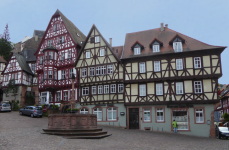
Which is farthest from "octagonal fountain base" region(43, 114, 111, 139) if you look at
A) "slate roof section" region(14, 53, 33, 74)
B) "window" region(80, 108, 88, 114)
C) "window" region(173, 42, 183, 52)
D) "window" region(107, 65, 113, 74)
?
"slate roof section" region(14, 53, 33, 74)

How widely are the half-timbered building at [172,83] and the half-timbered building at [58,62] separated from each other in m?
10.1

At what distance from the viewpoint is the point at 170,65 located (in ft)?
93.0

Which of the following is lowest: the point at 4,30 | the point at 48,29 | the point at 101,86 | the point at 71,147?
the point at 71,147

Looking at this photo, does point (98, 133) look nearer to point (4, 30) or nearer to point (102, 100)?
point (102, 100)

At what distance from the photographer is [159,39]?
31281 mm

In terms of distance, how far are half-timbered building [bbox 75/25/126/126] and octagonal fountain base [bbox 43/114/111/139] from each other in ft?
33.7

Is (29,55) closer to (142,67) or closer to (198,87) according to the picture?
(142,67)

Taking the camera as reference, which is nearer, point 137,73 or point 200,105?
Answer: point 200,105

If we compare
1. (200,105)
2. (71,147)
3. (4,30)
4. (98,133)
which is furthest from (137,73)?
(4,30)

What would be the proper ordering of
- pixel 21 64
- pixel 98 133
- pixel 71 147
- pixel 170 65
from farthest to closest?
pixel 21 64
pixel 170 65
pixel 98 133
pixel 71 147

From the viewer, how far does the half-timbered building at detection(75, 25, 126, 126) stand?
3050 centimetres

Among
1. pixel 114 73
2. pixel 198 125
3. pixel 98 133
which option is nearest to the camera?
pixel 98 133

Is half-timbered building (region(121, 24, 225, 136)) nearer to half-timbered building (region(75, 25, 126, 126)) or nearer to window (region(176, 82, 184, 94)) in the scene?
window (region(176, 82, 184, 94))

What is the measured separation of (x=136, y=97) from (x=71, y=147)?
1590 cm
